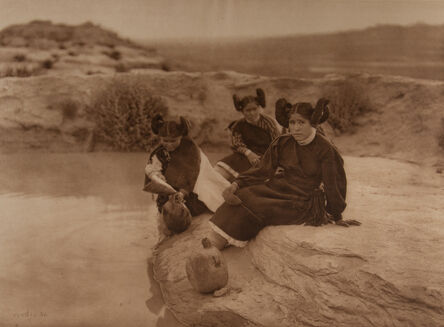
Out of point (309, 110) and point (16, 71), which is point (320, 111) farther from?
point (16, 71)

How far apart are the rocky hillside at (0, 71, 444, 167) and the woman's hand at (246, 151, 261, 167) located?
0.50 m

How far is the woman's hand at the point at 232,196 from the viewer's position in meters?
3.83

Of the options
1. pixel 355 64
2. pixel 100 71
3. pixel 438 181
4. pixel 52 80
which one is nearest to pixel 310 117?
pixel 355 64

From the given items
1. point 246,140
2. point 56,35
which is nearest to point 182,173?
point 246,140

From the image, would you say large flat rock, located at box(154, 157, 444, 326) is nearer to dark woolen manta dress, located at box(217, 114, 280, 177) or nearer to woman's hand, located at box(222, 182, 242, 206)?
woman's hand, located at box(222, 182, 242, 206)

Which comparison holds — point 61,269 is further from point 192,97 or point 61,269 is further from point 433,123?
point 433,123

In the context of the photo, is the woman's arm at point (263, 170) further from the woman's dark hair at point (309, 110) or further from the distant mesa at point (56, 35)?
the distant mesa at point (56, 35)

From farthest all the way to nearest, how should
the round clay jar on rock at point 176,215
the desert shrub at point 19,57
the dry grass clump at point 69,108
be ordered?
the dry grass clump at point 69,108 → the desert shrub at point 19,57 → the round clay jar on rock at point 176,215

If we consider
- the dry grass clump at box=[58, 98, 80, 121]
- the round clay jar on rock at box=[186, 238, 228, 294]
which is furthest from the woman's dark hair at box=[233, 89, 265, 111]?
the dry grass clump at box=[58, 98, 80, 121]

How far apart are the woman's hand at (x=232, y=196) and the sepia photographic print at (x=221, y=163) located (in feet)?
0.04

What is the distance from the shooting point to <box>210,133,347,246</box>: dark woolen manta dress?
3617mm

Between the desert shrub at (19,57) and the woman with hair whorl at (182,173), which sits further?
the desert shrub at (19,57)

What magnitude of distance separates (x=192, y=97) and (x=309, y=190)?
1.67 meters
